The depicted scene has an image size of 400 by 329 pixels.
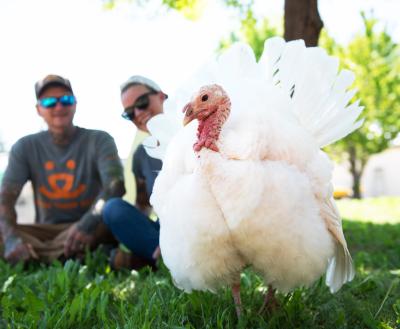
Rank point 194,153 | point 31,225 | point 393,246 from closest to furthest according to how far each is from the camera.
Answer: point 194,153 → point 31,225 → point 393,246

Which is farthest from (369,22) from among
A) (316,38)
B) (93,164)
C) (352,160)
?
(93,164)

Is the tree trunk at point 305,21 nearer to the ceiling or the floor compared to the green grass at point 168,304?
nearer to the ceiling

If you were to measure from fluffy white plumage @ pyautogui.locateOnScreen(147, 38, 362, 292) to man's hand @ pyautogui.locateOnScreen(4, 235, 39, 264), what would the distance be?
2.05m

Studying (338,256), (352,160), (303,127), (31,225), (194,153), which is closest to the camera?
(194,153)

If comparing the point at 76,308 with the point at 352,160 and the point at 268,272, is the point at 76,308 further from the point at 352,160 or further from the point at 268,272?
the point at 352,160

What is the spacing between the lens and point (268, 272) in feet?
7.50

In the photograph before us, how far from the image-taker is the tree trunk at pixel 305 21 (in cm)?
548

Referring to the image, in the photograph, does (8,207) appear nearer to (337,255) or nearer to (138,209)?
(138,209)

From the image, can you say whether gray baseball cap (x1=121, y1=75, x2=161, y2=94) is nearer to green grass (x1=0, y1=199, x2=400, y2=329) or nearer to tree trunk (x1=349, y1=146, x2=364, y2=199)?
green grass (x1=0, y1=199, x2=400, y2=329)

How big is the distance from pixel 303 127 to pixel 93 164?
257 cm

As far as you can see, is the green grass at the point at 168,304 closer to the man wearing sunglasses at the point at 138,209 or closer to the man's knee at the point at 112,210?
the man wearing sunglasses at the point at 138,209

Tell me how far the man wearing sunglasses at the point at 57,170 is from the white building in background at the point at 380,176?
37.9 metres

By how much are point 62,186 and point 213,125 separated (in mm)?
2703

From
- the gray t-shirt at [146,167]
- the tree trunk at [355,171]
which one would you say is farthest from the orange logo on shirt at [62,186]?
the tree trunk at [355,171]
